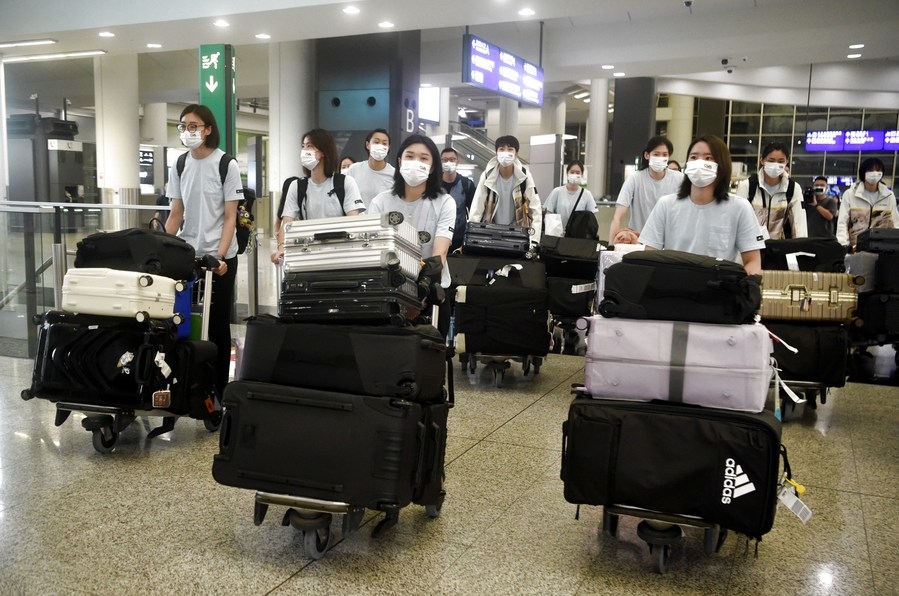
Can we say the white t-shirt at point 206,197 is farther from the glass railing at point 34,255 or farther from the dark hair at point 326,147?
the glass railing at point 34,255

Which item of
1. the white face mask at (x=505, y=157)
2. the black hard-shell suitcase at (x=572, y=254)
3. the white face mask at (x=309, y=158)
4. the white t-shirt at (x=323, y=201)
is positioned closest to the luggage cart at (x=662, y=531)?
the white t-shirt at (x=323, y=201)

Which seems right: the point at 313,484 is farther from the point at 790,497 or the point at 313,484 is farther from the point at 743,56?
the point at 743,56

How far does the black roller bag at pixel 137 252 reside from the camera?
3762 mm

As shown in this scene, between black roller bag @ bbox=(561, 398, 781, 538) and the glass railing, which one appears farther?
the glass railing

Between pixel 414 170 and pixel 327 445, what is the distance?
1.60 metres

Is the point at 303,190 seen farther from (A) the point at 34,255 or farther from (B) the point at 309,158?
(A) the point at 34,255

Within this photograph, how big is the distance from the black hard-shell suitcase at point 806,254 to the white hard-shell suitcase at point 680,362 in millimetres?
2482

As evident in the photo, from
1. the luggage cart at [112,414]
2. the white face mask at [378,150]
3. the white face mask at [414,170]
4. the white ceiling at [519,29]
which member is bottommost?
the luggage cart at [112,414]

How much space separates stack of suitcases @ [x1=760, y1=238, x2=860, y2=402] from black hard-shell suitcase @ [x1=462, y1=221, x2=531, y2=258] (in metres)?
1.83

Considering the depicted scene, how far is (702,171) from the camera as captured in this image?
11.0 feet

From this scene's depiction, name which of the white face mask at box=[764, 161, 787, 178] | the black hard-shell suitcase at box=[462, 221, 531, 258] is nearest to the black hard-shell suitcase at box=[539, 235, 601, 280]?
the black hard-shell suitcase at box=[462, 221, 531, 258]

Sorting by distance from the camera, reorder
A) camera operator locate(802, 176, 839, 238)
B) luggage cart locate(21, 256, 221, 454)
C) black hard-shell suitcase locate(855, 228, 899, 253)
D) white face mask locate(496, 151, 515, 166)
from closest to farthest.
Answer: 1. luggage cart locate(21, 256, 221, 454)
2. black hard-shell suitcase locate(855, 228, 899, 253)
3. white face mask locate(496, 151, 515, 166)
4. camera operator locate(802, 176, 839, 238)

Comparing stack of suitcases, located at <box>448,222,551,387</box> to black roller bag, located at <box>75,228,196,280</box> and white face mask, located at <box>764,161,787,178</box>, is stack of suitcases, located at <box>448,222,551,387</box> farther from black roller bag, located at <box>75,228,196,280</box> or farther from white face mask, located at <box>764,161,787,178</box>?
black roller bag, located at <box>75,228,196,280</box>

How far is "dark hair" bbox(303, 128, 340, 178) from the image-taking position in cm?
436
